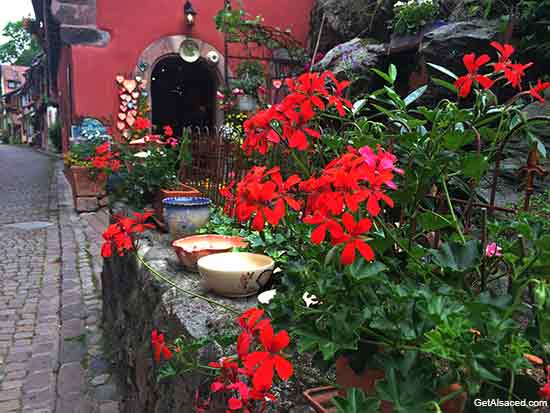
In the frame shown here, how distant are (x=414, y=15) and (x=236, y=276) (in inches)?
185

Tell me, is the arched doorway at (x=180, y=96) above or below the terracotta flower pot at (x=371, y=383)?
above

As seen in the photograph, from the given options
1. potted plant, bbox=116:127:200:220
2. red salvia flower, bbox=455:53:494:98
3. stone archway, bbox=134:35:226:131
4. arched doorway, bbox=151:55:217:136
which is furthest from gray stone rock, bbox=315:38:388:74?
arched doorway, bbox=151:55:217:136

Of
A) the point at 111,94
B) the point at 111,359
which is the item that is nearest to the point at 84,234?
the point at 111,94

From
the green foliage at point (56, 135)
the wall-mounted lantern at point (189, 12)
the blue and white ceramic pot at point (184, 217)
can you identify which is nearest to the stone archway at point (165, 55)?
the wall-mounted lantern at point (189, 12)

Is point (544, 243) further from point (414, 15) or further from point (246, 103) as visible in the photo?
point (246, 103)

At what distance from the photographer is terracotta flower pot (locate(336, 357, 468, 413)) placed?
32.7 inches

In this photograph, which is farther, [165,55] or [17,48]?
[17,48]

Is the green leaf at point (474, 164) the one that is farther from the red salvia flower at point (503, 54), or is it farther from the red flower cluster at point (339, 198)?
the red salvia flower at point (503, 54)

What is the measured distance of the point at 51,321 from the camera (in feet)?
12.1

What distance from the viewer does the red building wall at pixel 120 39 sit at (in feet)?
25.7

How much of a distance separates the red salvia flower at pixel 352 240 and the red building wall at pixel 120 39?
7992 millimetres

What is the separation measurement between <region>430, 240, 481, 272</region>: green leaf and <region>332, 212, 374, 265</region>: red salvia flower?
0.18 m

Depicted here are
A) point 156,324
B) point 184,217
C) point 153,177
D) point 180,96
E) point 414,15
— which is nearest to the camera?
point 156,324

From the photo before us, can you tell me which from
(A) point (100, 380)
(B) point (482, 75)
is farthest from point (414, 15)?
(A) point (100, 380)
